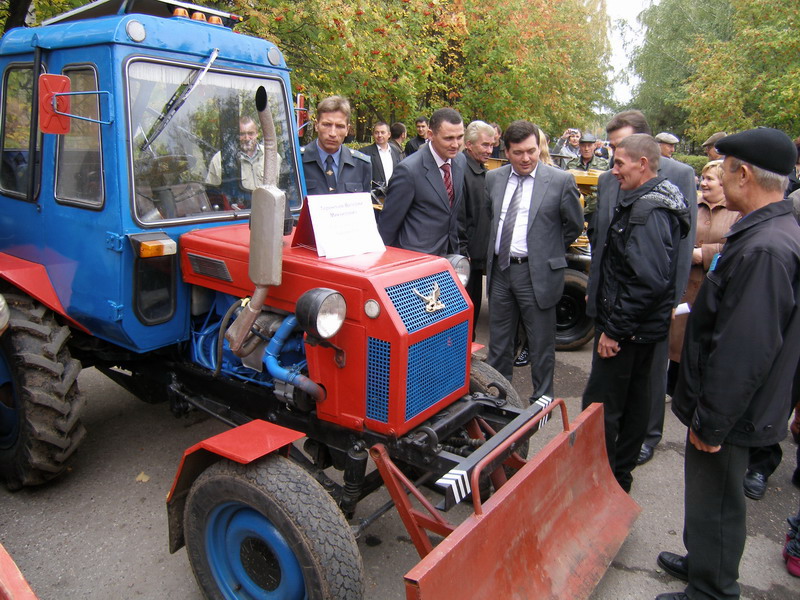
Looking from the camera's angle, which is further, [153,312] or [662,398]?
[662,398]

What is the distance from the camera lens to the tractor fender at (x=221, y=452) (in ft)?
7.84

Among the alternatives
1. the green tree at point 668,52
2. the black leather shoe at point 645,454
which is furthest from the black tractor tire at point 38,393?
the green tree at point 668,52

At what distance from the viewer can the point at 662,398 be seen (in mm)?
3947

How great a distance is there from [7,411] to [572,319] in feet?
16.0

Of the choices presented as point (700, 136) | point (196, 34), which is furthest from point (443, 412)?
point (700, 136)

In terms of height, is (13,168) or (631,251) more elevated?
(13,168)

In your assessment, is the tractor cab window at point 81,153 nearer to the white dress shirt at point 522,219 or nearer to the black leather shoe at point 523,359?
the white dress shirt at point 522,219

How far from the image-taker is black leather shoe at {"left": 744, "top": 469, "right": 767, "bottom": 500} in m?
3.77

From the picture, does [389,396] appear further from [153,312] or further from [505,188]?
[505,188]

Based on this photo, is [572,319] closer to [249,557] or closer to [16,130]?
[249,557]

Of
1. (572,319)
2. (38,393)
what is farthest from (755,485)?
(38,393)

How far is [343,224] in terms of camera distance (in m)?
2.90

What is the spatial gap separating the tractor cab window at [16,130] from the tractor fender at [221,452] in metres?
1.99

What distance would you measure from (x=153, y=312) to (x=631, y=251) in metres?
2.51
